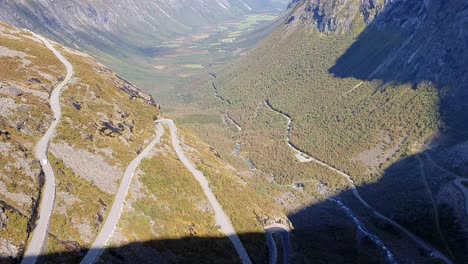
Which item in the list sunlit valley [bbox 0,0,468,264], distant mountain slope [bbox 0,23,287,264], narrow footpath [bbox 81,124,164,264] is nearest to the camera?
narrow footpath [bbox 81,124,164,264]

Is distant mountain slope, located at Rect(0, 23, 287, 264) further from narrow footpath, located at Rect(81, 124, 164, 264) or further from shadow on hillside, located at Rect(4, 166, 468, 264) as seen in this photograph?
narrow footpath, located at Rect(81, 124, 164, 264)

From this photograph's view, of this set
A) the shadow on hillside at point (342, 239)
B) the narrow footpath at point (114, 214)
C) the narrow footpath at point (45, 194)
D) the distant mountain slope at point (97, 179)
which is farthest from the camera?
the shadow on hillside at point (342, 239)

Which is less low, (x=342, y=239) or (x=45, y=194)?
(x=45, y=194)

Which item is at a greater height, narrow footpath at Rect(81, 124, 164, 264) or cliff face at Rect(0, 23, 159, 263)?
cliff face at Rect(0, 23, 159, 263)

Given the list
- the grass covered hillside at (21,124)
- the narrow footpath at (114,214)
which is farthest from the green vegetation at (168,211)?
the grass covered hillside at (21,124)

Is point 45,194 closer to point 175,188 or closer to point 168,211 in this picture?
point 168,211

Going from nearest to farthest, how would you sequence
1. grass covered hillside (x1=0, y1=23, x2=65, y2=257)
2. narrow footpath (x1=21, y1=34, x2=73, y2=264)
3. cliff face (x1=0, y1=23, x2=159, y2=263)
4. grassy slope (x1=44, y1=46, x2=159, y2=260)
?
narrow footpath (x1=21, y1=34, x2=73, y2=264), grass covered hillside (x1=0, y1=23, x2=65, y2=257), cliff face (x1=0, y1=23, x2=159, y2=263), grassy slope (x1=44, y1=46, x2=159, y2=260)

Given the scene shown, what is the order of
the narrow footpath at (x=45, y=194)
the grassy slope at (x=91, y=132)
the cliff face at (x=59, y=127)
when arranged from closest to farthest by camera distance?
the narrow footpath at (x=45, y=194) < the cliff face at (x=59, y=127) < the grassy slope at (x=91, y=132)

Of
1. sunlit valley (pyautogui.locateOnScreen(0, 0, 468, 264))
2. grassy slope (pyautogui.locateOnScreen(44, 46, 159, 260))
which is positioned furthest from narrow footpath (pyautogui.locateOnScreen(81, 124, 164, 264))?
grassy slope (pyautogui.locateOnScreen(44, 46, 159, 260))

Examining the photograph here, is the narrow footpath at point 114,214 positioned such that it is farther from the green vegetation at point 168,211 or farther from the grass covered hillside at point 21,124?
the grass covered hillside at point 21,124

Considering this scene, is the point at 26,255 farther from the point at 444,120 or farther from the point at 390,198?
the point at 444,120

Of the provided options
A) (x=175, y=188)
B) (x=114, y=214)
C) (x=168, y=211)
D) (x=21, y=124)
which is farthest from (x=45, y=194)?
(x=175, y=188)
